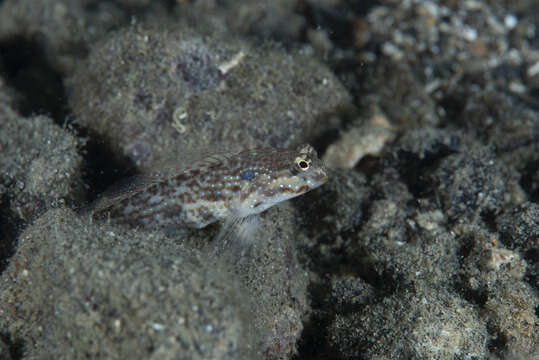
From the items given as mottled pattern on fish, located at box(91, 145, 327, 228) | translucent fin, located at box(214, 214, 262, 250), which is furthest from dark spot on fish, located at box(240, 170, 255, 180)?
translucent fin, located at box(214, 214, 262, 250)

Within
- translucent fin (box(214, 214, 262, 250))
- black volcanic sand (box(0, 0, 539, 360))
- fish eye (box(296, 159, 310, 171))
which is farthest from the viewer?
fish eye (box(296, 159, 310, 171))

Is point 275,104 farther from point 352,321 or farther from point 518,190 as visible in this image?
point 518,190

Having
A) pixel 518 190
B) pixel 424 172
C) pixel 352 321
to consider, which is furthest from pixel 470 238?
pixel 352 321

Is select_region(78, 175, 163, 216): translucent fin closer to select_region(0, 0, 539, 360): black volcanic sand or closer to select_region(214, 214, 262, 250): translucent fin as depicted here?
select_region(0, 0, 539, 360): black volcanic sand

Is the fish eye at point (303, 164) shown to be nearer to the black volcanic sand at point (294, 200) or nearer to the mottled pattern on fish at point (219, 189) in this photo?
the mottled pattern on fish at point (219, 189)

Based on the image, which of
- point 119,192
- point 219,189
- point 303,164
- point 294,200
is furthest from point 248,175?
point 119,192

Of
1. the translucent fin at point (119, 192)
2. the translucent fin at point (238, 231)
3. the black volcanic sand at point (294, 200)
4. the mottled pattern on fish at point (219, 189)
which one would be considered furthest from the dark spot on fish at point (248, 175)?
the translucent fin at point (119, 192)

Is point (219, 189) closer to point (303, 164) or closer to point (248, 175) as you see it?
point (248, 175)
